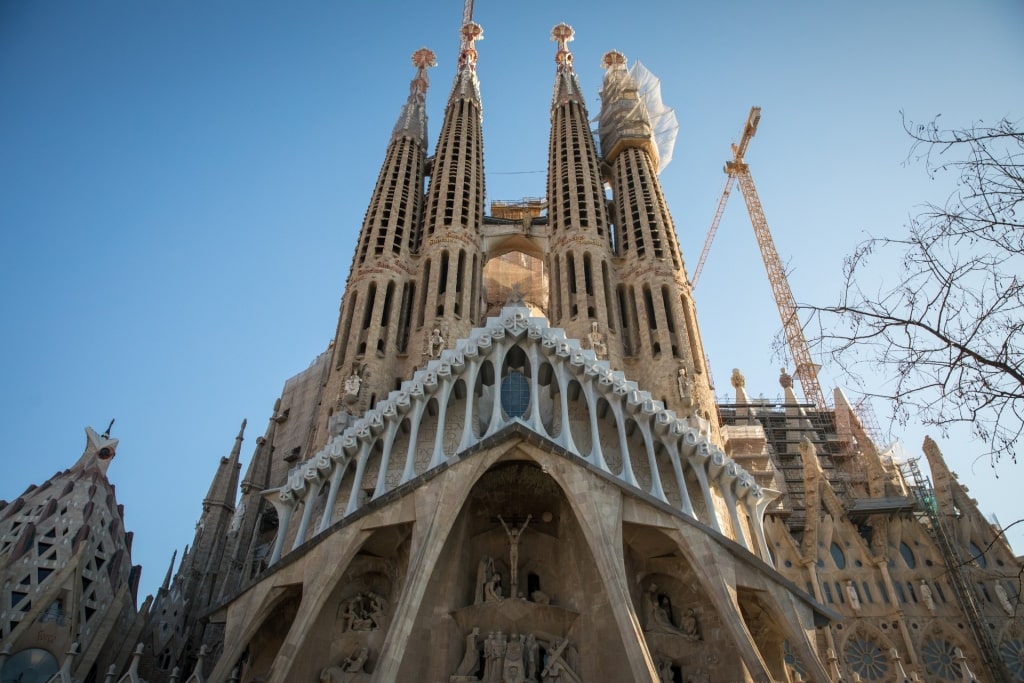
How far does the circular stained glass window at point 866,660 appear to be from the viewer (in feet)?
65.3

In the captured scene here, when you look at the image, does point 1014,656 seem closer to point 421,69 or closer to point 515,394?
point 515,394

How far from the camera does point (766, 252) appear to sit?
46.2 meters

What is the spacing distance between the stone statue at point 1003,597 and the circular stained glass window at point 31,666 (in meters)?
25.4

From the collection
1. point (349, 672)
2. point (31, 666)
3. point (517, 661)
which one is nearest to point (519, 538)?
point (517, 661)

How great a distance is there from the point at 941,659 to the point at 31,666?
23.5 metres

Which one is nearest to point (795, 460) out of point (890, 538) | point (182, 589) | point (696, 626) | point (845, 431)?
point (845, 431)

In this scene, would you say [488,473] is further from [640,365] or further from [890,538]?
[890,538]

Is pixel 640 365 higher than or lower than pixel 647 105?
lower

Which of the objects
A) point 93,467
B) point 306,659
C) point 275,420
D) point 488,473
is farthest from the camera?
point 275,420

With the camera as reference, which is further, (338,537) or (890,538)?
(890,538)

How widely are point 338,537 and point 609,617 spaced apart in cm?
653

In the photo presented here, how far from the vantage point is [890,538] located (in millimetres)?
23016

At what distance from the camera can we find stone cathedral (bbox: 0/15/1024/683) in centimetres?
1563

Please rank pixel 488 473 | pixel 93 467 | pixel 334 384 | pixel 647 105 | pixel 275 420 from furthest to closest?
pixel 647 105
pixel 275 420
pixel 334 384
pixel 93 467
pixel 488 473
